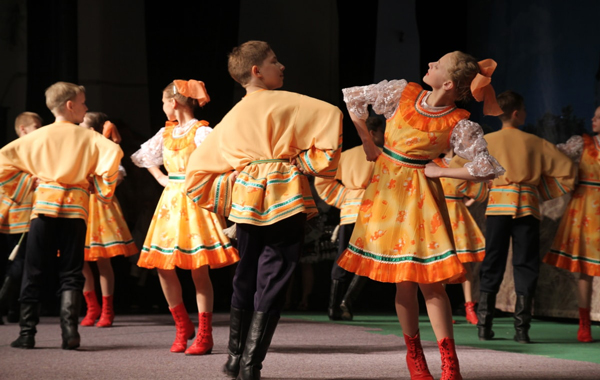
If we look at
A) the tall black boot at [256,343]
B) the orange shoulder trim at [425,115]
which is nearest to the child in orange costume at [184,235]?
the tall black boot at [256,343]

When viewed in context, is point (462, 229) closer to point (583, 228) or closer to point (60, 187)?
point (583, 228)

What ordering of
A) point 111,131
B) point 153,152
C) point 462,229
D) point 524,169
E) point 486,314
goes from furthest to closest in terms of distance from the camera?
point 462,229, point 111,131, point 486,314, point 524,169, point 153,152

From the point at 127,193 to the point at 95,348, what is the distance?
2518mm

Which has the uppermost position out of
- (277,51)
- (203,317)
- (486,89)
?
(277,51)

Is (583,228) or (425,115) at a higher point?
(425,115)

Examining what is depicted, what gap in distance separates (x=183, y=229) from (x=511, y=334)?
247cm

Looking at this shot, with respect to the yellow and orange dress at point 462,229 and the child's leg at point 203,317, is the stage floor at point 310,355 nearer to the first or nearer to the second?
the child's leg at point 203,317

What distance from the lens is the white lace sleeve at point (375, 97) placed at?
2971mm

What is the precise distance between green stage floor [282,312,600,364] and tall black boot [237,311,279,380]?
188 cm

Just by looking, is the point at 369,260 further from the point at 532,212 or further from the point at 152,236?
the point at 532,212

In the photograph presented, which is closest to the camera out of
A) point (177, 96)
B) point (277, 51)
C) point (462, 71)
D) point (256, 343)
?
point (256, 343)

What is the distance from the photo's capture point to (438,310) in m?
2.82

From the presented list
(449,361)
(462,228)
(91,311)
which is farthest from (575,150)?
(91,311)

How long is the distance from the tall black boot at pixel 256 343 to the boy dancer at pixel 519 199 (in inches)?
86.3
